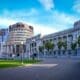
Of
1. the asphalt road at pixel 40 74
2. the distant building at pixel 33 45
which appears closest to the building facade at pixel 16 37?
the distant building at pixel 33 45

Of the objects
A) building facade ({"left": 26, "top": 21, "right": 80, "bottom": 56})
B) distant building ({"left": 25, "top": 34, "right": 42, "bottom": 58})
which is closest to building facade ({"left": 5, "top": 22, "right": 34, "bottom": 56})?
distant building ({"left": 25, "top": 34, "right": 42, "bottom": 58})

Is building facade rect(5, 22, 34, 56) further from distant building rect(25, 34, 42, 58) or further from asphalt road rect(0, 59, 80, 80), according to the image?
asphalt road rect(0, 59, 80, 80)

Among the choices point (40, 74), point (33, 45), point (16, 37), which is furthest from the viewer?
point (16, 37)

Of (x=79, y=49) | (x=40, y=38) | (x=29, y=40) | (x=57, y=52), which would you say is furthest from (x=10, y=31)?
(x=79, y=49)

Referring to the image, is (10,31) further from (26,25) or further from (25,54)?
(25,54)

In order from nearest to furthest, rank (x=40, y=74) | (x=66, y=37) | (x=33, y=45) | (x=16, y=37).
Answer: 1. (x=40, y=74)
2. (x=66, y=37)
3. (x=33, y=45)
4. (x=16, y=37)

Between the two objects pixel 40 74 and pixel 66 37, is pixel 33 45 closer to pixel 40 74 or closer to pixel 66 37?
pixel 66 37

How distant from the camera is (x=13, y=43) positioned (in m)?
188

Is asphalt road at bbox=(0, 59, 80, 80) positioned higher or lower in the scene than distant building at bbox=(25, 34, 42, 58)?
lower

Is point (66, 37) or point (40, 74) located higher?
point (66, 37)

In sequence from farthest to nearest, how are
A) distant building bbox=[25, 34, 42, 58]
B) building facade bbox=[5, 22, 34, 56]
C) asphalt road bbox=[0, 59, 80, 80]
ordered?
1. building facade bbox=[5, 22, 34, 56]
2. distant building bbox=[25, 34, 42, 58]
3. asphalt road bbox=[0, 59, 80, 80]

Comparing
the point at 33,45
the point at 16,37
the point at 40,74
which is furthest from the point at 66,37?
the point at 40,74

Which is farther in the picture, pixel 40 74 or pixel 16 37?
pixel 16 37

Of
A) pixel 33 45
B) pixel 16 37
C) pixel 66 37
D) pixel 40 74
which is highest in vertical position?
pixel 16 37
